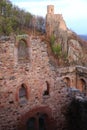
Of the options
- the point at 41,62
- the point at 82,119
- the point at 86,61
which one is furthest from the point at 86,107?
the point at 86,61

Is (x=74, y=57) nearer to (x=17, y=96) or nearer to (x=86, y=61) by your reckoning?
(x=86, y=61)

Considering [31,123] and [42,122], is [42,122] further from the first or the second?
[31,123]

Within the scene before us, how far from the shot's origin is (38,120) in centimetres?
1655

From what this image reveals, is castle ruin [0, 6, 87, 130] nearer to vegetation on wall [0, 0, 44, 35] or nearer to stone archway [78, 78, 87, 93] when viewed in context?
stone archway [78, 78, 87, 93]

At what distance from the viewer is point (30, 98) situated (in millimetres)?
16156

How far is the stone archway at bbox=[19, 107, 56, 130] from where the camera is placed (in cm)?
1598

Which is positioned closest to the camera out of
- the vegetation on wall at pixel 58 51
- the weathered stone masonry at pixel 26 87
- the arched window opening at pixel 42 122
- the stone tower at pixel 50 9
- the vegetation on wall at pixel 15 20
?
the weathered stone masonry at pixel 26 87

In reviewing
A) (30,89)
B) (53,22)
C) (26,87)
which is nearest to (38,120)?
(30,89)

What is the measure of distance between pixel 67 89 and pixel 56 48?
39.5 meters

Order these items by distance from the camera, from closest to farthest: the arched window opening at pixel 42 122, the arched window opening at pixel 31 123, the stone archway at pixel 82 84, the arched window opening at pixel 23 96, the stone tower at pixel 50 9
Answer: the arched window opening at pixel 23 96
the arched window opening at pixel 31 123
the arched window opening at pixel 42 122
the stone archway at pixel 82 84
the stone tower at pixel 50 9

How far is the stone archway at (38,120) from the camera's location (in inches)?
629

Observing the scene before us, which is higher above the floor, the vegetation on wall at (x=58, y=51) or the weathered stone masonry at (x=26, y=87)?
the vegetation on wall at (x=58, y=51)

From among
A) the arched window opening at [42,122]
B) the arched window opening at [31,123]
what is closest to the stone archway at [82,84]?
the arched window opening at [42,122]

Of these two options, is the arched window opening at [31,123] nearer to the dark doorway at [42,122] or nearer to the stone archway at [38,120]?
the stone archway at [38,120]
